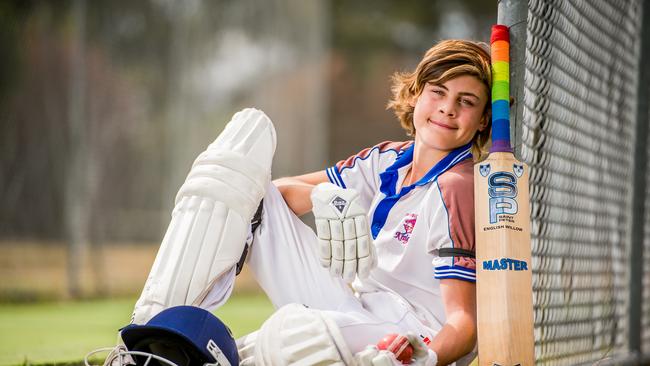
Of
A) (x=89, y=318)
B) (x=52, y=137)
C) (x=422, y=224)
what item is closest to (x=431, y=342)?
(x=422, y=224)

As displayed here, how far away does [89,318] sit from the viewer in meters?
5.09

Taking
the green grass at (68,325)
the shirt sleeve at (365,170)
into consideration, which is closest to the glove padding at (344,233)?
the shirt sleeve at (365,170)

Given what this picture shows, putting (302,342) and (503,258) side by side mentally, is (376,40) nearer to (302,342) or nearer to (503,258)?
(503,258)

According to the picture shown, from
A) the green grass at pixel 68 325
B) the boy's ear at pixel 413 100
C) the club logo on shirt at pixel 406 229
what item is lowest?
the green grass at pixel 68 325

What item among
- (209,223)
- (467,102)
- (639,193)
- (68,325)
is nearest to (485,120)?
(467,102)

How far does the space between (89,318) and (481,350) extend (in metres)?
4.10

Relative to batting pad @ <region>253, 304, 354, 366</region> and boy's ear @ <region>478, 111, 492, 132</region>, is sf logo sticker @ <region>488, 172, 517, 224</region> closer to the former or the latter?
boy's ear @ <region>478, 111, 492, 132</region>

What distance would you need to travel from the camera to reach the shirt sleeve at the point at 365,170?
193 cm

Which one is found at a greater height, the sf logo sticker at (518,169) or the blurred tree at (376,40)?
the blurred tree at (376,40)

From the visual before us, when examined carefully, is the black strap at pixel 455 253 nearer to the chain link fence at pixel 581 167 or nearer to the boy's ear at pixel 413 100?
the chain link fence at pixel 581 167

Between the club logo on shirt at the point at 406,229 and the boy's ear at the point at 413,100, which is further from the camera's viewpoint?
the boy's ear at the point at 413,100

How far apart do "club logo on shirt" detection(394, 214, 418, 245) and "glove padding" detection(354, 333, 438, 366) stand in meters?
0.33

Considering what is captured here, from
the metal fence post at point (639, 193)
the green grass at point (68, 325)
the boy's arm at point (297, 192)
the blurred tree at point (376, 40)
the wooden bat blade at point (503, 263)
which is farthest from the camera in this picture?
the blurred tree at point (376, 40)

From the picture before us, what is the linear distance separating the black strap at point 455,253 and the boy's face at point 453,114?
0.29 metres
